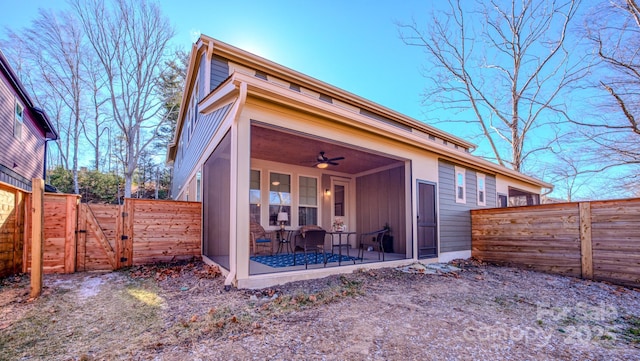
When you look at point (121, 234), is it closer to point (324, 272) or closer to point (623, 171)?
point (324, 272)

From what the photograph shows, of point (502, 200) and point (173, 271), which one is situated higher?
point (502, 200)

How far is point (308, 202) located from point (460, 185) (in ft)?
13.9

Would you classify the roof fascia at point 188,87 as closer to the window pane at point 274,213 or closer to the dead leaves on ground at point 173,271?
the window pane at point 274,213

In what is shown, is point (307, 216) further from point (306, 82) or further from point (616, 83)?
point (616, 83)

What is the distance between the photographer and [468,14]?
13.9m

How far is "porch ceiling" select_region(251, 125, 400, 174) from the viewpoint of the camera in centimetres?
568

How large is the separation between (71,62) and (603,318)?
19.8 meters

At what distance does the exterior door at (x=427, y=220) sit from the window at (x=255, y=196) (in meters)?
3.99

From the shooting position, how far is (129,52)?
13.9 meters

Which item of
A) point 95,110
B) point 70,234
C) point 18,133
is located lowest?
point 70,234

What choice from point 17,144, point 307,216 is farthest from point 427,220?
point 17,144

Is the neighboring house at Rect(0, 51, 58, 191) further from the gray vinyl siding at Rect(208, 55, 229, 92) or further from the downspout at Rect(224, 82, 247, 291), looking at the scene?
the downspout at Rect(224, 82, 247, 291)

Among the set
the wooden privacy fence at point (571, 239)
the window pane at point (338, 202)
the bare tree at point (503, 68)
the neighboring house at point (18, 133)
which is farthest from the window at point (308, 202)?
the bare tree at point (503, 68)

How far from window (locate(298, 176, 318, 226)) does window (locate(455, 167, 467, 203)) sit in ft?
12.8
